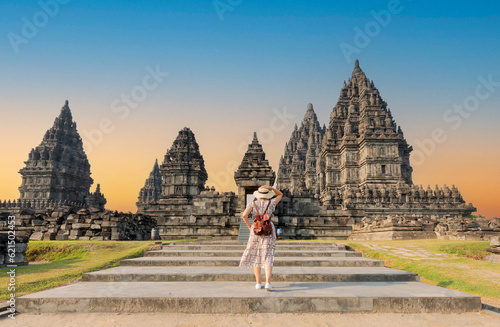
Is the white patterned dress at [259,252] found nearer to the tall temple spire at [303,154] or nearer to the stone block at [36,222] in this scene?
the stone block at [36,222]

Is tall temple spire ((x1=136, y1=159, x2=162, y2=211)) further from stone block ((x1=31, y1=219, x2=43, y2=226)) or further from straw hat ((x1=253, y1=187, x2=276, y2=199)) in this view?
straw hat ((x1=253, y1=187, x2=276, y2=199))

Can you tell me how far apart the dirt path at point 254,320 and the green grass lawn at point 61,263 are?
223cm

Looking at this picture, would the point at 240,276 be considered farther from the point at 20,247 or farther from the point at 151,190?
the point at 151,190

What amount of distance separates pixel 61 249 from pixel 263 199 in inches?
416

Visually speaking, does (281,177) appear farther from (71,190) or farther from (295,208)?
(295,208)

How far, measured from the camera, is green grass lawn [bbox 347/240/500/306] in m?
6.29

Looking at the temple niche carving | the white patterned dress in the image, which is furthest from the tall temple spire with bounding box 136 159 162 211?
the white patterned dress

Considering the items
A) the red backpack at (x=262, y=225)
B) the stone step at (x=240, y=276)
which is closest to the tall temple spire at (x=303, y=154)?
the stone step at (x=240, y=276)

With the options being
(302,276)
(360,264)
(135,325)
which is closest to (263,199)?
(302,276)

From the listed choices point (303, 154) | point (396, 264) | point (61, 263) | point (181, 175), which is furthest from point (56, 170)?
point (396, 264)

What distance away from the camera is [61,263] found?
9742 mm

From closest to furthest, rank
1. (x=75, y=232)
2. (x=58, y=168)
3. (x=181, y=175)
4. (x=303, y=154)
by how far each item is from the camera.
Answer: (x=75, y=232) < (x=181, y=175) < (x=58, y=168) < (x=303, y=154)

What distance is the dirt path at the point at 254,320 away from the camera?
4250mm

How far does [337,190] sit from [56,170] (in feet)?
172
